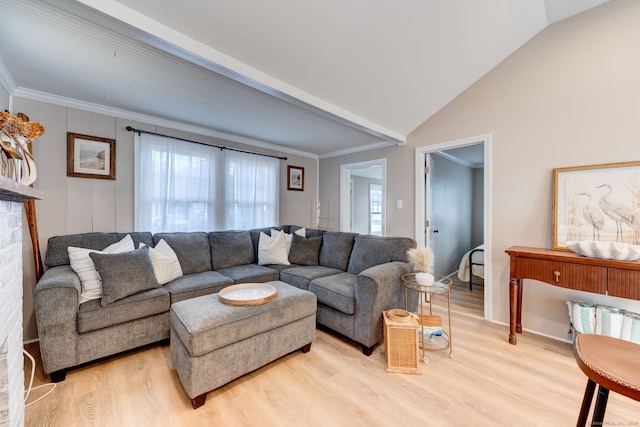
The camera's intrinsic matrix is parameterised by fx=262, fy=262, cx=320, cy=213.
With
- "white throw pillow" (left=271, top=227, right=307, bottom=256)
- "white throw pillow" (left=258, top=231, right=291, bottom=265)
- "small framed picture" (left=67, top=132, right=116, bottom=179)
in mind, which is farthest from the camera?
"white throw pillow" (left=271, top=227, right=307, bottom=256)

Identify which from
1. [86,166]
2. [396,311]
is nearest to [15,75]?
[86,166]

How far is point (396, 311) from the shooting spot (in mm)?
2115

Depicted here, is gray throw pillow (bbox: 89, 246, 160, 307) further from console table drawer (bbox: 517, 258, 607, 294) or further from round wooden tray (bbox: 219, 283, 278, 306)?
console table drawer (bbox: 517, 258, 607, 294)

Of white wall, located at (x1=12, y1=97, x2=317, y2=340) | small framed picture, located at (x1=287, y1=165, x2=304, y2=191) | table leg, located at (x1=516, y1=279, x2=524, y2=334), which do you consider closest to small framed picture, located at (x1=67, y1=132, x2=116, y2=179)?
white wall, located at (x1=12, y1=97, x2=317, y2=340)

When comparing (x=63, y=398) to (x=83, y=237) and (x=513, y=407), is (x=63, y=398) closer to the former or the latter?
(x=83, y=237)

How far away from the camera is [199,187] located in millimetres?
3361

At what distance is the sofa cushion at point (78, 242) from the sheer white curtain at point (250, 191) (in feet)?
3.80

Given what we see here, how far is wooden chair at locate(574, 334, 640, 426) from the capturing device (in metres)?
0.91

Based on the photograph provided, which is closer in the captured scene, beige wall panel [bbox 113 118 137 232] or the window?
beige wall panel [bbox 113 118 137 232]

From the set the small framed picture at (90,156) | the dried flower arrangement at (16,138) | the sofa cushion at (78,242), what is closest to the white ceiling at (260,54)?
the small framed picture at (90,156)

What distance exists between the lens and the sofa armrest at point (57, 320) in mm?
1694

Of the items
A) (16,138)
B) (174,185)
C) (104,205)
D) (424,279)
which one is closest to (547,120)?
(424,279)

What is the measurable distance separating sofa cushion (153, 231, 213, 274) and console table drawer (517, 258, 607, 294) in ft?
10.3

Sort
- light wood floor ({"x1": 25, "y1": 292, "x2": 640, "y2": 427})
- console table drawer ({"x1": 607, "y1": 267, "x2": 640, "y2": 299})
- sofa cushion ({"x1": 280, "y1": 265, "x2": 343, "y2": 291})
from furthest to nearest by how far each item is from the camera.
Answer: sofa cushion ({"x1": 280, "y1": 265, "x2": 343, "y2": 291})
console table drawer ({"x1": 607, "y1": 267, "x2": 640, "y2": 299})
light wood floor ({"x1": 25, "y1": 292, "x2": 640, "y2": 427})
